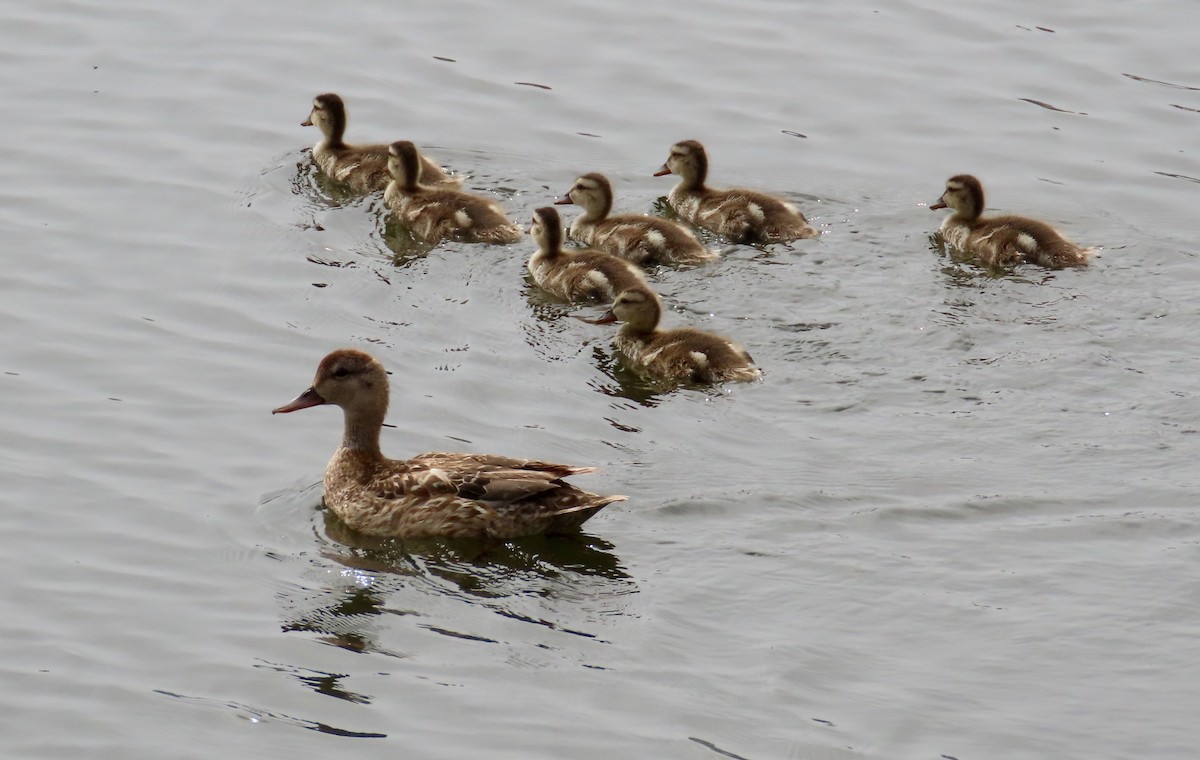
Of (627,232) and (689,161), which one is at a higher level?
(689,161)

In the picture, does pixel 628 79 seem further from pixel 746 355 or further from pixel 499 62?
pixel 746 355

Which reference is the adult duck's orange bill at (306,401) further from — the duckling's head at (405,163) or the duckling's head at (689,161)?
the duckling's head at (689,161)

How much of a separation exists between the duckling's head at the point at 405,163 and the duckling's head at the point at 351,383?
122 inches

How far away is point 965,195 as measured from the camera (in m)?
10.6

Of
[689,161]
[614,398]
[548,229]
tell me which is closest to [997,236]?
[689,161]

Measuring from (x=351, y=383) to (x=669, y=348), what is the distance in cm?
186

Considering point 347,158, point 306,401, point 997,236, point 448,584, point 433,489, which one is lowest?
point 448,584

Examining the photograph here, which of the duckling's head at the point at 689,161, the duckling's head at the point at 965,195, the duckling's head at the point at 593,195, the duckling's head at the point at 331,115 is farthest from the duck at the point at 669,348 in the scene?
the duckling's head at the point at 331,115

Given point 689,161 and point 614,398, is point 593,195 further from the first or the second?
point 614,398

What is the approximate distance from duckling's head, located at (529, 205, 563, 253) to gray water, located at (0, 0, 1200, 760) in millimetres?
298

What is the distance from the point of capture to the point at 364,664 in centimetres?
661

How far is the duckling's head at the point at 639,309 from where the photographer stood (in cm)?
949

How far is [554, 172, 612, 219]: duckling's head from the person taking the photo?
421 inches

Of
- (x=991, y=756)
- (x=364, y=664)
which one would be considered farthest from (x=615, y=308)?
(x=991, y=756)
